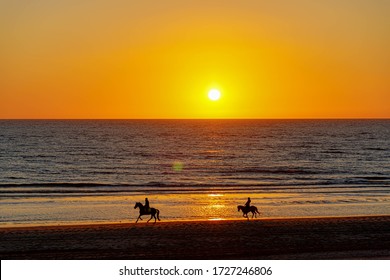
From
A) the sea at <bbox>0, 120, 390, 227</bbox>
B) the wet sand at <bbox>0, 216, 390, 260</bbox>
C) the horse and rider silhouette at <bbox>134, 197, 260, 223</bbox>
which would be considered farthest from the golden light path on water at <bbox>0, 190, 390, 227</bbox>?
the wet sand at <bbox>0, 216, 390, 260</bbox>

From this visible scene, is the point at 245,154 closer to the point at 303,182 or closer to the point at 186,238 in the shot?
the point at 303,182

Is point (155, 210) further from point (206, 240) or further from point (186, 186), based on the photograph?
point (186, 186)

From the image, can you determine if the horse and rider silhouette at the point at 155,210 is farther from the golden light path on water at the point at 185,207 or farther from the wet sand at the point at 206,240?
the golden light path on water at the point at 185,207

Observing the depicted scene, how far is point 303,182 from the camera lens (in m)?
52.2

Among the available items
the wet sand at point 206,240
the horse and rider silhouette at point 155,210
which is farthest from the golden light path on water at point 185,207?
the wet sand at point 206,240

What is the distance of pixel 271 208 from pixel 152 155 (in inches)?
2403

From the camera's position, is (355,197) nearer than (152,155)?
Yes

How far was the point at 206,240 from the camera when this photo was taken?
21.4m

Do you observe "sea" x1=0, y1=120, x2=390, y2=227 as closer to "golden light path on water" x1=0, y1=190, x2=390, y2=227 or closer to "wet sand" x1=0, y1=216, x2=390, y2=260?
"golden light path on water" x1=0, y1=190, x2=390, y2=227

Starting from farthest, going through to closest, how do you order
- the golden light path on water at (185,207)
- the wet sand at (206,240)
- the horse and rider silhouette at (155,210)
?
the golden light path on water at (185,207) → the horse and rider silhouette at (155,210) → the wet sand at (206,240)

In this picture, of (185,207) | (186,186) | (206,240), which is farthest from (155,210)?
(186,186)

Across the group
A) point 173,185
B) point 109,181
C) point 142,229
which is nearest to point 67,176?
point 109,181

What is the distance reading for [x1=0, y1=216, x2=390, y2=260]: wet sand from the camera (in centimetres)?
1912

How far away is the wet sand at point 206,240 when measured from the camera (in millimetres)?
19125
